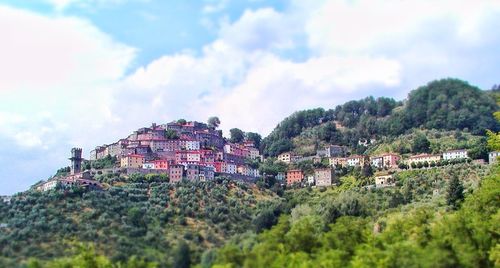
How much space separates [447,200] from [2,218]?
3830 centimetres

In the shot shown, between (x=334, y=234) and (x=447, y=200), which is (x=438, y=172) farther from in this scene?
(x=334, y=234)

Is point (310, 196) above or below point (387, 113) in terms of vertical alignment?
below

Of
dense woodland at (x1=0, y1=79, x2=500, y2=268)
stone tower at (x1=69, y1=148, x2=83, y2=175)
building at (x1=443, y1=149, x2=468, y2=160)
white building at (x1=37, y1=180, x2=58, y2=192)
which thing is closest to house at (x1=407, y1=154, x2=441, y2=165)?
building at (x1=443, y1=149, x2=468, y2=160)

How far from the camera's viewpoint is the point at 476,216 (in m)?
42.4

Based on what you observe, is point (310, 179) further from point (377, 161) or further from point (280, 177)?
point (377, 161)

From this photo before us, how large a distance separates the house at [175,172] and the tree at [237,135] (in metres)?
38.5

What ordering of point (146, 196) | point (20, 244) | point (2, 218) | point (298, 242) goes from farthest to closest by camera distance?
point (146, 196) → point (2, 218) → point (20, 244) → point (298, 242)

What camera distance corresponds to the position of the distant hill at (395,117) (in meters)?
116

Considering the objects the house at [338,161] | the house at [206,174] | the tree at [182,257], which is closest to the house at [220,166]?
the house at [206,174]

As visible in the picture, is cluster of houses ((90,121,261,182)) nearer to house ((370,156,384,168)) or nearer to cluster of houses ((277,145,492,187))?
cluster of houses ((277,145,492,187))

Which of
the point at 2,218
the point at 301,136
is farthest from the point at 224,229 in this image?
the point at 301,136

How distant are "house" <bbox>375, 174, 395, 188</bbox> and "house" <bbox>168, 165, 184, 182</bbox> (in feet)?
80.2

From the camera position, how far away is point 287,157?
11556 centimetres

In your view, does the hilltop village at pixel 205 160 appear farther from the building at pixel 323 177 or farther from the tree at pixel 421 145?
the tree at pixel 421 145
